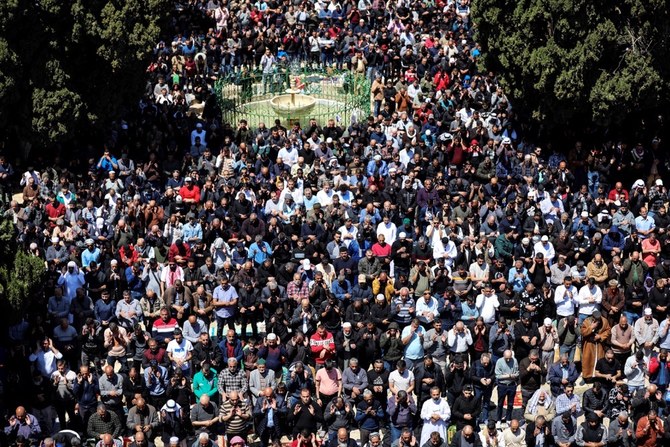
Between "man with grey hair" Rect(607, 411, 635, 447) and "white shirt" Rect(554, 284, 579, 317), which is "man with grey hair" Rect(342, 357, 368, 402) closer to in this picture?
"man with grey hair" Rect(607, 411, 635, 447)

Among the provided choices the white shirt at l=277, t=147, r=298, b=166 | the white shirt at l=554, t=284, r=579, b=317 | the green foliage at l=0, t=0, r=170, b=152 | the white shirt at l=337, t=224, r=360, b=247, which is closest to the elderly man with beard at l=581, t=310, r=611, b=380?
the white shirt at l=554, t=284, r=579, b=317

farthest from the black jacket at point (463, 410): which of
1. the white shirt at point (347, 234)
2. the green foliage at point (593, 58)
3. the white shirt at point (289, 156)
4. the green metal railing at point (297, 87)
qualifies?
the green metal railing at point (297, 87)

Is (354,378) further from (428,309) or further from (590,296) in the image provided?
(590,296)

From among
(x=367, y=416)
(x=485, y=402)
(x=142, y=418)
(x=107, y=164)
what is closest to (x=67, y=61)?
(x=107, y=164)

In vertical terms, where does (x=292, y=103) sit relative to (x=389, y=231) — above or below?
above

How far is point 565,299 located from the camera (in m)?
23.7

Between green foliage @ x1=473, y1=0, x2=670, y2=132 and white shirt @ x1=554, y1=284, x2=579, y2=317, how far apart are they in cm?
721

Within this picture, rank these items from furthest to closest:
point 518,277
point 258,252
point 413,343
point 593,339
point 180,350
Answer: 1. point 258,252
2. point 518,277
3. point 593,339
4. point 413,343
5. point 180,350

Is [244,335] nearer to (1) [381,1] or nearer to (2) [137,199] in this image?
(2) [137,199]

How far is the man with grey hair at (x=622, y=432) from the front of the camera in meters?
20.5

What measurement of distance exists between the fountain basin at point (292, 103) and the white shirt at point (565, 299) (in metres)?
12.1

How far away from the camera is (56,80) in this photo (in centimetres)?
3014

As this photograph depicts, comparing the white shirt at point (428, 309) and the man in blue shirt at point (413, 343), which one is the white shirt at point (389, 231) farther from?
the man in blue shirt at point (413, 343)

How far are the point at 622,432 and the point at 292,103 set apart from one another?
53.1 feet
